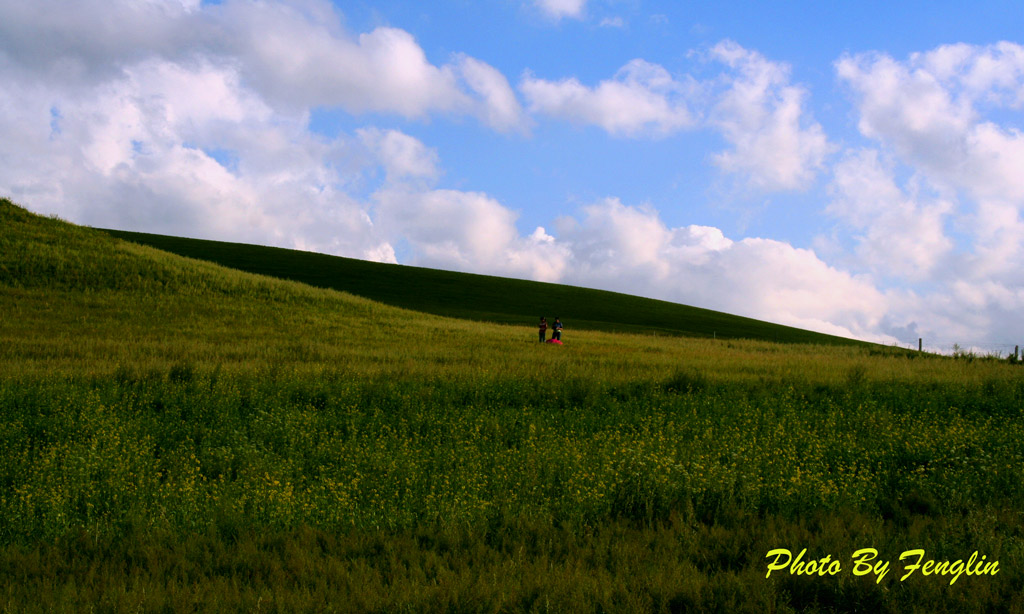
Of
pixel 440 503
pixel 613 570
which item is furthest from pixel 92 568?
pixel 613 570

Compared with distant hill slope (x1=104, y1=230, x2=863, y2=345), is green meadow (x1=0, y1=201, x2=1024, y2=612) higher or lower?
lower

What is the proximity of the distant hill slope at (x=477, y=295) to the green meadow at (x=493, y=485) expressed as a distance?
37.2 meters

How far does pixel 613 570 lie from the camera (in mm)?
5414

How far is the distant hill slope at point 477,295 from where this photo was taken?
195 feet

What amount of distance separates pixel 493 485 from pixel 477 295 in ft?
205

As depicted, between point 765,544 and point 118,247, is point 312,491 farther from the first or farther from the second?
point 118,247

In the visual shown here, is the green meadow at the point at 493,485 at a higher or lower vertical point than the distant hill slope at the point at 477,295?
lower

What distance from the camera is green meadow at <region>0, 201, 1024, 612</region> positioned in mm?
5016

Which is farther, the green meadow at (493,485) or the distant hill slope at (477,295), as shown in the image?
the distant hill slope at (477,295)

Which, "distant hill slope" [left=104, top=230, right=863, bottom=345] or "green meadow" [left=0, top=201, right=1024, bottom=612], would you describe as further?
"distant hill slope" [left=104, top=230, right=863, bottom=345]

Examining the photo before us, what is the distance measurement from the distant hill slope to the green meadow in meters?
37.2

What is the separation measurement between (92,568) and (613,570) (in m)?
4.56

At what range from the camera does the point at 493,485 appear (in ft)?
25.5

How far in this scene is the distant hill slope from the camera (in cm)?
5944
